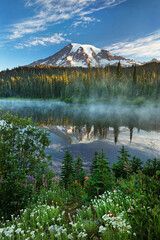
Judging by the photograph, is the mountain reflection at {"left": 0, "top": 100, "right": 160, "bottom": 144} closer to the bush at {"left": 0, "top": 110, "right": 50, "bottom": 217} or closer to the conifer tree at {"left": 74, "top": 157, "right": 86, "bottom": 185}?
the conifer tree at {"left": 74, "top": 157, "right": 86, "bottom": 185}

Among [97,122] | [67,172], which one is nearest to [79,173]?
[67,172]

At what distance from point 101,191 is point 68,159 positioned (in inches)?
171

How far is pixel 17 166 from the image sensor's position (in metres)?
7.52

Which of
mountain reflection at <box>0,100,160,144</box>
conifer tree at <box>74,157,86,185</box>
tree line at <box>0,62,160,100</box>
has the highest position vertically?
tree line at <box>0,62,160,100</box>

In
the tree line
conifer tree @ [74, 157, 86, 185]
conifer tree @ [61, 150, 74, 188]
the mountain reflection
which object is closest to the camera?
conifer tree @ [61, 150, 74, 188]

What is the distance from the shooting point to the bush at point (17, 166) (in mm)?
5777

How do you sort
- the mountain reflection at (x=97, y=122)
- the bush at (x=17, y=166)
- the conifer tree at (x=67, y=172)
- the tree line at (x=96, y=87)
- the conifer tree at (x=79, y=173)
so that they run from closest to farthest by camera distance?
the bush at (x=17, y=166) → the conifer tree at (x=67, y=172) → the conifer tree at (x=79, y=173) → the mountain reflection at (x=97, y=122) → the tree line at (x=96, y=87)

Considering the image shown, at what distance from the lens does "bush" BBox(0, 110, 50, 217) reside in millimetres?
5777

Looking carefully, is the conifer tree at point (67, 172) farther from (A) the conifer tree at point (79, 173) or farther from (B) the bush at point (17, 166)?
(B) the bush at point (17, 166)

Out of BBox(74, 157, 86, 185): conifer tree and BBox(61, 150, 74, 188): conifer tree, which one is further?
BBox(74, 157, 86, 185): conifer tree

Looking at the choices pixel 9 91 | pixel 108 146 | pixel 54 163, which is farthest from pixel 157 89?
pixel 9 91

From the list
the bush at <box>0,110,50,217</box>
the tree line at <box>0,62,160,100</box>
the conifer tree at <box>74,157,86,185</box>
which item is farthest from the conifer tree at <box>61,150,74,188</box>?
the tree line at <box>0,62,160,100</box>

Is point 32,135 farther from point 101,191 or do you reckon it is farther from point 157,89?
point 157,89

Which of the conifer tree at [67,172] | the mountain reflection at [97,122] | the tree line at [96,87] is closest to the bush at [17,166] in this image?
the conifer tree at [67,172]
